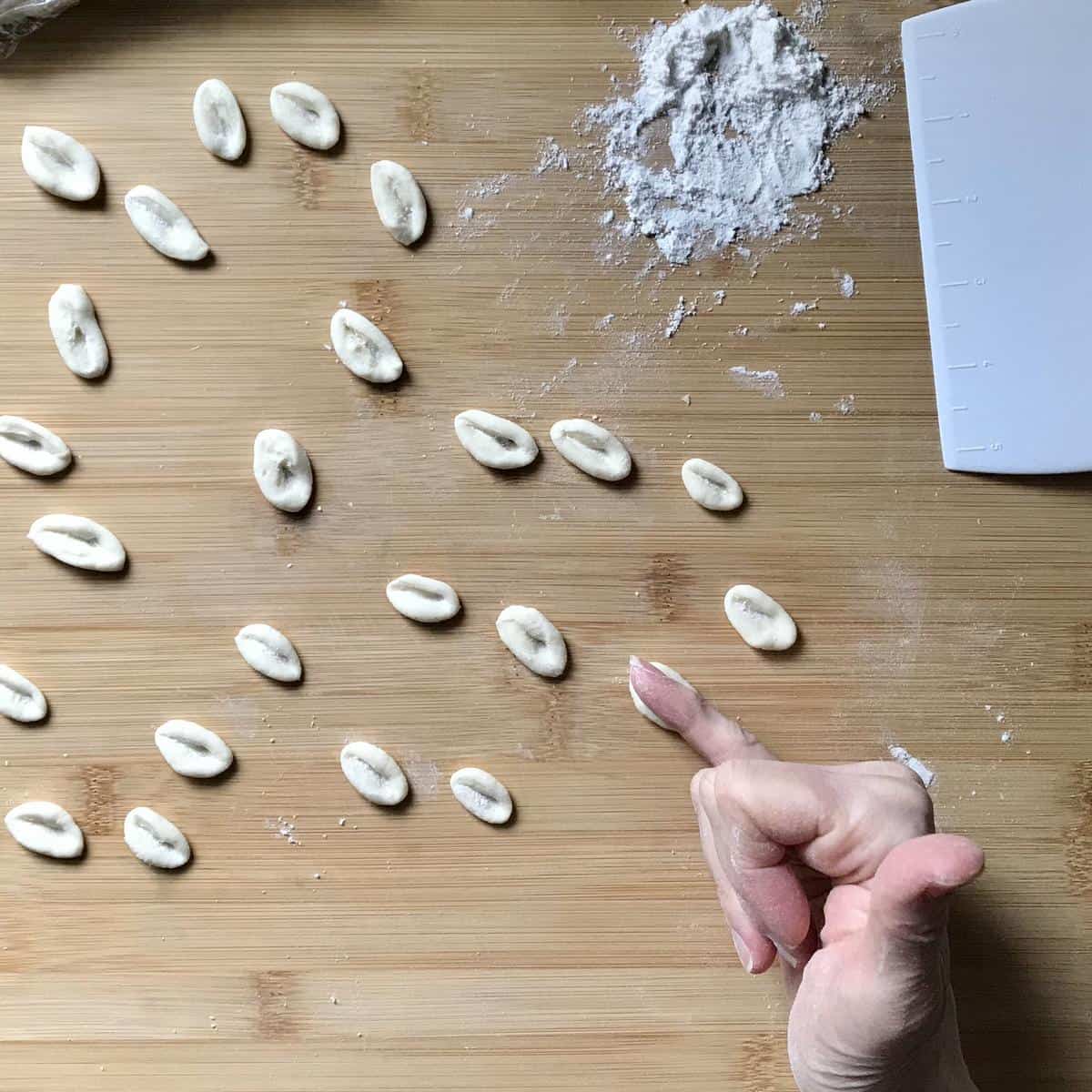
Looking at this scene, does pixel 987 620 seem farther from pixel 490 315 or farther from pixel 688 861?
pixel 490 315

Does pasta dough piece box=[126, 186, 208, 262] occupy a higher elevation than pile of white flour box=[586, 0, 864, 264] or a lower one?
lower

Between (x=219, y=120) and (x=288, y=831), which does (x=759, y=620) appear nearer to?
(x=288, y=831)

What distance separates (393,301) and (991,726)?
23.9 inches

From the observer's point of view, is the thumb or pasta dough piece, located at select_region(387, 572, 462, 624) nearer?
the thumb

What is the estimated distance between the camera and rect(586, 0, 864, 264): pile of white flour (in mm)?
760

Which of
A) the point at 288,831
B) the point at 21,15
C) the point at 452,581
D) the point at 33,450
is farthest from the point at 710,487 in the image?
the point at 21,15

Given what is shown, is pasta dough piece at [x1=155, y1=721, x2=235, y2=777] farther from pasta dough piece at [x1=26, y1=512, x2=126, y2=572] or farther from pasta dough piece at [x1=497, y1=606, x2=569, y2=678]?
pasta dough piece at [x1=497, y1=606, x2=569, y2=678]

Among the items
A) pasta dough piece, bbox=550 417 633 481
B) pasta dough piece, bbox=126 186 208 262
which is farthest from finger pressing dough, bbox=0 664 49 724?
pasta dough piece, bbox=550 417 633 481

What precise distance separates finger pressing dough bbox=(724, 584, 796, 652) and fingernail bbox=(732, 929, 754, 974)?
22cm

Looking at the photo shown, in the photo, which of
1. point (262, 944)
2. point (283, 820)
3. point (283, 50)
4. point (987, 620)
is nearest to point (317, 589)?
point (283, 820)

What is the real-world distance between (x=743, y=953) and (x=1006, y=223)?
0.61 metres

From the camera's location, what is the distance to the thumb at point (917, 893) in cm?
48

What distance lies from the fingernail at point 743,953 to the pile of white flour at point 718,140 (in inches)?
21.1

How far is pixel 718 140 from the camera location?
76 centimetres
